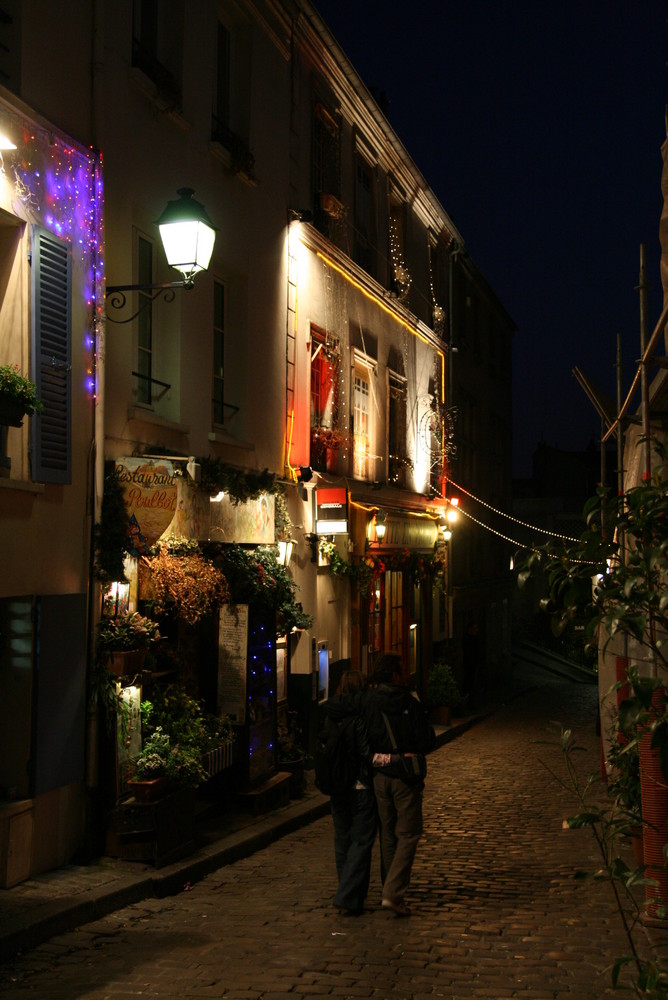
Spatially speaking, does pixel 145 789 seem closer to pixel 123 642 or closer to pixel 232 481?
pixel 123 642

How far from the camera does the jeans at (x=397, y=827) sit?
7824 mm

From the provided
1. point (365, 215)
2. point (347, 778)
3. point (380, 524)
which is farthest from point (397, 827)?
point (365, 215)

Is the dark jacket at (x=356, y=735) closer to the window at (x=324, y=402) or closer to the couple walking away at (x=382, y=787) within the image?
the couple walking away at (x=382, y=787)

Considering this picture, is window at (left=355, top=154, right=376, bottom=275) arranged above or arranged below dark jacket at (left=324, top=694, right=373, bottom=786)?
above

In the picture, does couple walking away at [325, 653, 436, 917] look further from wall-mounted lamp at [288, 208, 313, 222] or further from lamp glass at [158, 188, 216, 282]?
wall-mounted lamp at [288, 208, 313, 222]

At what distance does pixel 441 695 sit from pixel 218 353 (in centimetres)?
951

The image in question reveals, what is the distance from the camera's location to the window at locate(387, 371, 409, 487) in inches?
768

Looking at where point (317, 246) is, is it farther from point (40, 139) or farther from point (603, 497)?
point (603, 497)

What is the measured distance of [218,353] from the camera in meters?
12.6

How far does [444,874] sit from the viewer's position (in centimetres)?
919

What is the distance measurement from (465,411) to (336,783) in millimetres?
19954

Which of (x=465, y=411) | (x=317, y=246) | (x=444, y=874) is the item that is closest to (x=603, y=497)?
(x=444, y=874)

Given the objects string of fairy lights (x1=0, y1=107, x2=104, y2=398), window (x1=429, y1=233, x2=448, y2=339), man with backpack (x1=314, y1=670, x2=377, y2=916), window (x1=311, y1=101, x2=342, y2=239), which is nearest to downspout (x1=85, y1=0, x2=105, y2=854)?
string of fairy lights (x1=0, y1=107, x2=104, y2=398)

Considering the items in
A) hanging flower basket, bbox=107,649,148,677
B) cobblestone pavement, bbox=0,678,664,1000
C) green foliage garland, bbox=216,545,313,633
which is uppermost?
green foliage garland, bbox=216,545,313,633
